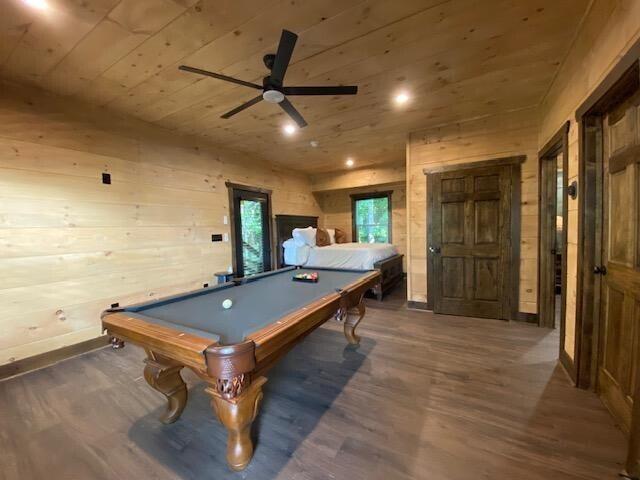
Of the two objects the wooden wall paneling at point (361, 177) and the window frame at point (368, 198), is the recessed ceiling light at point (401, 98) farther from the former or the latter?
the window frame at point (368, 198)

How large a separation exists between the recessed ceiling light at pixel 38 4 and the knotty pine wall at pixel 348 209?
17.9 ft

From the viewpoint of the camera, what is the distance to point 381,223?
21.7 ft

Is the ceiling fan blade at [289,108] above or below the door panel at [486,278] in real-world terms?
above

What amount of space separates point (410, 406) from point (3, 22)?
3.67 metres

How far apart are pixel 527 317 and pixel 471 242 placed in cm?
112

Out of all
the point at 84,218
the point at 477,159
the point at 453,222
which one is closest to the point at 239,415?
the point at 84,218

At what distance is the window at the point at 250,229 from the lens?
442 cm

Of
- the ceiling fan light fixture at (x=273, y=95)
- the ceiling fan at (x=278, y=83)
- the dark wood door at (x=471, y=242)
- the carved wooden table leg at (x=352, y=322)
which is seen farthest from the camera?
the dark wood door at (x=471, y=242)

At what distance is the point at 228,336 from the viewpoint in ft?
4.16

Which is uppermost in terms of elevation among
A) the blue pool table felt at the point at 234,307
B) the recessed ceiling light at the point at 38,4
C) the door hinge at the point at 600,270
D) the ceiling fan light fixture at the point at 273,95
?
the recessed ceiling light at the point at 38,4

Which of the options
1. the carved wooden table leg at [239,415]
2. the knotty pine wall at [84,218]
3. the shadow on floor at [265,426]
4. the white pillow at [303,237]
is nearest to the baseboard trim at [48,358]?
the knotty pine wall at [84,218]

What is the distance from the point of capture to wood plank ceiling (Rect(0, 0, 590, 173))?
163 centimetres

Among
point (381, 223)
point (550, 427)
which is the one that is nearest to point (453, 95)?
point (550, 427)

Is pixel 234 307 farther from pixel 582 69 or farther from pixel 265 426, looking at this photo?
pixel 582 69
